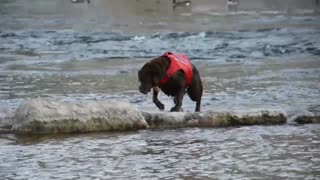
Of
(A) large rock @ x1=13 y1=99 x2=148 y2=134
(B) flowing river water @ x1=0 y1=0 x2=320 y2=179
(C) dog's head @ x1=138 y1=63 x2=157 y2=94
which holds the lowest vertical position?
(B) flowing river water @ x1=0 y1=0 x2=320 y2=179

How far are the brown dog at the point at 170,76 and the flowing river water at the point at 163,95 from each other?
654 mm

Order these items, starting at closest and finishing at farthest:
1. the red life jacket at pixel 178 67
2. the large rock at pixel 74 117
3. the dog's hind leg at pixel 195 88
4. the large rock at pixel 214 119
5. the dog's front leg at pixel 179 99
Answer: the large rock at pixel 74 117, the large rock at pixel 214 119, the red life jacket at pixel 178 67, the dog's front leg at pixel 179 99, the dog's hind leg at pixel 195 88

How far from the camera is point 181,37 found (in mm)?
26297

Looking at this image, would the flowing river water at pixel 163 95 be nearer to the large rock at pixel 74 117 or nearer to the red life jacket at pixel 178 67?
the large rock at pixel 74 117

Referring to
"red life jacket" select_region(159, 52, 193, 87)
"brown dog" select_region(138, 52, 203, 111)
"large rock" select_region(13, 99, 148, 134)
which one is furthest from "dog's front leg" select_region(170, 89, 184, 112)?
"large rock" select_region(13, 99, 148, 134)

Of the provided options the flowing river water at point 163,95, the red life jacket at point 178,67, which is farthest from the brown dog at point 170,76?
the flowing river water at point 163,95

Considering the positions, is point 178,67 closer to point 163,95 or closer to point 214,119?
point 214,119

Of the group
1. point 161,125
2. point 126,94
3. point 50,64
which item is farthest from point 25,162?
point 50,64

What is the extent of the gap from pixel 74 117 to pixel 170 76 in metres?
1.26

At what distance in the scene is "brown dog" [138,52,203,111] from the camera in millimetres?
9445

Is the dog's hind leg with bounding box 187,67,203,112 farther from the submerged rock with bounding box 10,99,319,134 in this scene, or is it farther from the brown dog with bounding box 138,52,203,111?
the submerged rock with bounding box 10,99,319,134

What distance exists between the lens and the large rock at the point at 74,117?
895 centimetres

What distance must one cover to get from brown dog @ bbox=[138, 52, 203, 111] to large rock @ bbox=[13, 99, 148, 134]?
39 centimetres

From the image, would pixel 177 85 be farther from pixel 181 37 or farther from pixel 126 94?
pixel 181 37
